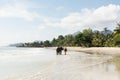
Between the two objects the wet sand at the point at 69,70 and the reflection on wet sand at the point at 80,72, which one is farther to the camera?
the wet sand at the point at 69,70

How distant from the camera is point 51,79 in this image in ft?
53.4

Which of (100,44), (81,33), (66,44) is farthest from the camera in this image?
(66,44)

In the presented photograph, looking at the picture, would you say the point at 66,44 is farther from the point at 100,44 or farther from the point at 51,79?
the point at 51,79

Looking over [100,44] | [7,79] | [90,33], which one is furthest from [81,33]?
[7,79]

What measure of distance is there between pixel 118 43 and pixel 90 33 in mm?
52207

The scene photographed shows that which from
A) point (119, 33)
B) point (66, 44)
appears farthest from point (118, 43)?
point (66, 44)

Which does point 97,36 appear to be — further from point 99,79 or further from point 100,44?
Result: point 99,79

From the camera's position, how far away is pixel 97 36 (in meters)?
134

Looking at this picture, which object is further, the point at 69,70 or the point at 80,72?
the point at 69,70

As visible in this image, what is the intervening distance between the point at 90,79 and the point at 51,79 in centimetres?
256

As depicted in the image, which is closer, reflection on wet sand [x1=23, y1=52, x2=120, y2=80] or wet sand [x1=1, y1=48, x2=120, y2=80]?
reflection on wet sand [x1=23, y1=52, x2=120, y2=80]

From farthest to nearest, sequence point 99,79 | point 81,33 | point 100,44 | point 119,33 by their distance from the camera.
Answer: point 81,33 < point 100,44 < point 119,33 < point 99,79

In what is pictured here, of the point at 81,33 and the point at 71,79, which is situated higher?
the point at 81,33

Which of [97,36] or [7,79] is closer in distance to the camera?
[7,79]
